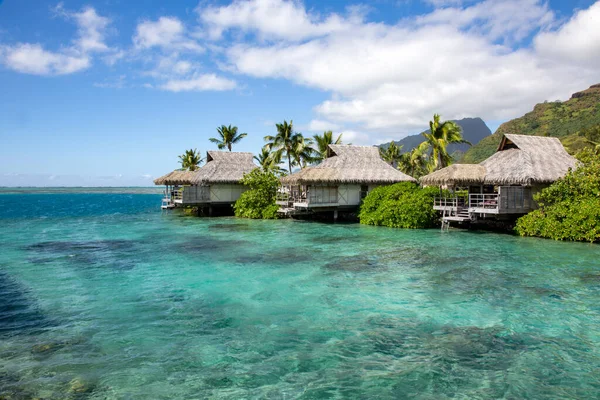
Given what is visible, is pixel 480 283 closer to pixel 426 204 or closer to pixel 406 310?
pixel 406 310

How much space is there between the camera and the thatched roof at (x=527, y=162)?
68.6 ft

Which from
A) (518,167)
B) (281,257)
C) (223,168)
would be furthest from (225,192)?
(518,167)

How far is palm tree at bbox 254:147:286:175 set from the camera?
34.8m

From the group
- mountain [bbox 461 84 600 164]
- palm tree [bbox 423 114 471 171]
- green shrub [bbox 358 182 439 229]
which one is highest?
mountain [bbox 461 84 600 164]

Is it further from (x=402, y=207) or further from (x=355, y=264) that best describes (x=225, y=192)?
(x=355, y=264)

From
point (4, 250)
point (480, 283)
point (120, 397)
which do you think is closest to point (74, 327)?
point (120, 397)

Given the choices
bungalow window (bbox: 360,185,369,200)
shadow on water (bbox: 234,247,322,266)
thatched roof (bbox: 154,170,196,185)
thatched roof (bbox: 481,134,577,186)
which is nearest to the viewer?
shadow on water (bbox: 234,247,322,266)

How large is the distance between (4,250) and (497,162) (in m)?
24.5

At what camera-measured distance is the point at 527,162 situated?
2177 cm

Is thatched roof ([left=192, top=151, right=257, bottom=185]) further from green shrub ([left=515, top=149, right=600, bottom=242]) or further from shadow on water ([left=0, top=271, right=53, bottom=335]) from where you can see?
shadow on water ([left=0, top=271, right=53, bottom=335])

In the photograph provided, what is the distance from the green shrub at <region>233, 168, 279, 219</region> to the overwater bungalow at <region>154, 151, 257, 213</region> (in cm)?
236

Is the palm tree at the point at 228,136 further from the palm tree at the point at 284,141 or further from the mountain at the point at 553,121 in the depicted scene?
the mountain at the point at 553,121

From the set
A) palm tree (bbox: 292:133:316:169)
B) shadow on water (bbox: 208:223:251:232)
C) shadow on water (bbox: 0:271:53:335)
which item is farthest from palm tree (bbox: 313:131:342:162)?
shadow on water (bbox: 0:271:53:335)

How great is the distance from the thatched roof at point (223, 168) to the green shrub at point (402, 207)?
12.8m
